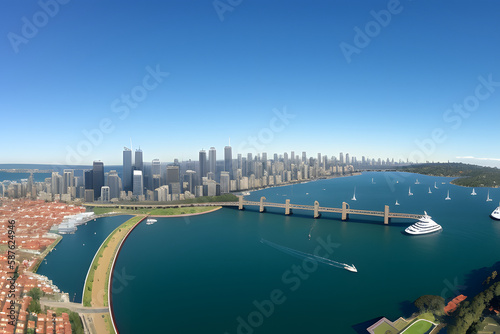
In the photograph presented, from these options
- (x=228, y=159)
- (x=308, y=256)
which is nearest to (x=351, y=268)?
(x=308, y=256)

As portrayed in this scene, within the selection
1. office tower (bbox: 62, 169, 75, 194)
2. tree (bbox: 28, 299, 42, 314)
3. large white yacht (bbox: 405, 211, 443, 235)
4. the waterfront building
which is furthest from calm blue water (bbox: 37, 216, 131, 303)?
the waterfront building

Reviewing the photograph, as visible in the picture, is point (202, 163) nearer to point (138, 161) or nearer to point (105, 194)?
point (138, 161)

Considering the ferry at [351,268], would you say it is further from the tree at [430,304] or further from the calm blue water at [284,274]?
the tree at [430,304]

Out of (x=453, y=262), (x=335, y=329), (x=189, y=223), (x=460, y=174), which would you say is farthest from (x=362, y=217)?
(x=460, y=174)

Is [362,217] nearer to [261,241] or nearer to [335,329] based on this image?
[261,241]

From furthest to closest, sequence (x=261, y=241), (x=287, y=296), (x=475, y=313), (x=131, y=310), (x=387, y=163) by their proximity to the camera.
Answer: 1. (x=387, y=163)
2. (x=261, y=241)
3. (x=287, y=296)
4. (x=131, y=310)
5. (x=475, y=313)

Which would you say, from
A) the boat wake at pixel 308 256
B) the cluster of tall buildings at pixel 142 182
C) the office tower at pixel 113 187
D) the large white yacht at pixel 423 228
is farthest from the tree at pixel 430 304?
the office tower at pixel 113 187
